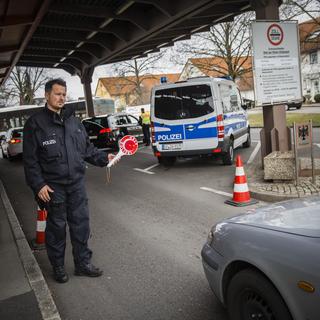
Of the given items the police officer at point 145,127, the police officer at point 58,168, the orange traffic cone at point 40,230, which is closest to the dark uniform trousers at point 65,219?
the police officer at point 58,168

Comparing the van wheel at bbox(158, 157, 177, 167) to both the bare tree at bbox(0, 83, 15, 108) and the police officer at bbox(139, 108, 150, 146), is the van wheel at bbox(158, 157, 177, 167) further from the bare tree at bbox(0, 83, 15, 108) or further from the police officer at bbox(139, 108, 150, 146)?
the bare tree at bbox(0, 83, 15, 108)

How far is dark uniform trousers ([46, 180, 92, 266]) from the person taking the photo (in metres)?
4.27

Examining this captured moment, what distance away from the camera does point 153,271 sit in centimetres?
459

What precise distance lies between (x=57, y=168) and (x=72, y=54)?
1842 cm

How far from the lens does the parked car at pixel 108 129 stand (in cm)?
1822

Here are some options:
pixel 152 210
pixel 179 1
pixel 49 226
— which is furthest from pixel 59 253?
pixel 179 1

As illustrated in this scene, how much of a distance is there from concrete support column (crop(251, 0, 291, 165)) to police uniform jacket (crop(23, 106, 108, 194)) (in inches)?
239

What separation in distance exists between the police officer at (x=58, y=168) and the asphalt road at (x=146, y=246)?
1.76 feet

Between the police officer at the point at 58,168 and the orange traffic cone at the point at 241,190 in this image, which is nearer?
the police officer at the point at 58,168

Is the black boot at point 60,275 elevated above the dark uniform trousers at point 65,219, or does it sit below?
below

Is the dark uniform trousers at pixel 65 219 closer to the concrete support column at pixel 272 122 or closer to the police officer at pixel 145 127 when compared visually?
the concrete support column at pixel 272 122

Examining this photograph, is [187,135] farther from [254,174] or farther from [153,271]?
[153,271]

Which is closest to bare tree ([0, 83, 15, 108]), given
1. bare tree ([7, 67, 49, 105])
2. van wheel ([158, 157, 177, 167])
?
bare tree ([7, 67, 49, 105])

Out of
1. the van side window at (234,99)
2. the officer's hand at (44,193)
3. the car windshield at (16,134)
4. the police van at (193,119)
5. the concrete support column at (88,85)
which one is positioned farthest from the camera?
the concrete support column at (88,85)
